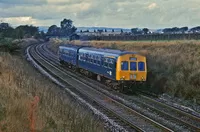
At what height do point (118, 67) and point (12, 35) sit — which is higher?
point (118, 67)

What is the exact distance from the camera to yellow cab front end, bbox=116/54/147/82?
2608 cm

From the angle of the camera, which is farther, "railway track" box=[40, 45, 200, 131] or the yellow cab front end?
the yellow cab front end

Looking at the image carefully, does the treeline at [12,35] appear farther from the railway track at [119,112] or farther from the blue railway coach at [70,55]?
the railway track at [119,112]

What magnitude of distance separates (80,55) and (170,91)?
46.8ft

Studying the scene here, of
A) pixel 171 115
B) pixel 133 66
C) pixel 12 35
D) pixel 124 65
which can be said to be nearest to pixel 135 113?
pixel 171 115

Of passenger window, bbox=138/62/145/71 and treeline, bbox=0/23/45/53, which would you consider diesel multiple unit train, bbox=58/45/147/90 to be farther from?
treeline, bbox=0/23/45/53

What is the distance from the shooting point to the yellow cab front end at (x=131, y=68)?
85.6 ft

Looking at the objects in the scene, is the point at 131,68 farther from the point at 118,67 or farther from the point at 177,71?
the point at 177,71

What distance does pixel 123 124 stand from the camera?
1650cm

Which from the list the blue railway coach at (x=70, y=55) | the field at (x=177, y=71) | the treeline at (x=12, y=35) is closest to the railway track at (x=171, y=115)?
the field at (x=177, y=71)

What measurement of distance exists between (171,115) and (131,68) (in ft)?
28.3

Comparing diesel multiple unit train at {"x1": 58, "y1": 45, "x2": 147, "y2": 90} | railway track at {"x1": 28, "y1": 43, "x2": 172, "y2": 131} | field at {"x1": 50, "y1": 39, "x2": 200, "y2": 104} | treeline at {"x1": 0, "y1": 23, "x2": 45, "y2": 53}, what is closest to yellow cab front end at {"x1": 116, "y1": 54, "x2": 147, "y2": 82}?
diesel multiple unit train at {"x1": 58, "y1": 45, "x2": 147, "y2": 90}

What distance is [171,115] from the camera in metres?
18.3

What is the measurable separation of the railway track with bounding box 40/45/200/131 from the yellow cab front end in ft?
10.2
